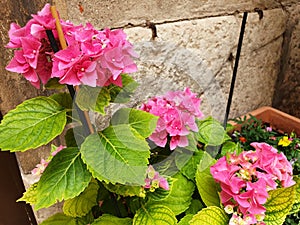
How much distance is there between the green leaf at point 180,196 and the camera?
81 centimetres

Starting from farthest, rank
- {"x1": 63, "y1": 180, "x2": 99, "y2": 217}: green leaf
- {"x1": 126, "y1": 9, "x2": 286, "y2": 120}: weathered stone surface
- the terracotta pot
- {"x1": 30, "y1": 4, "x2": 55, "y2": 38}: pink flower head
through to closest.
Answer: the terracotta pot, {"x1": 126, "y1": 9, "x2": 286, "y2": 120}: weathered stone surface, {"x1": 63, "y1": 180, "x2": 99, "y2": 217}: green leaf, {"x1": 30, "y1": 4, "x2": 55, "y2": 38}: pink flower head

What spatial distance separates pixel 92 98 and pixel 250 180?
14.8 inches

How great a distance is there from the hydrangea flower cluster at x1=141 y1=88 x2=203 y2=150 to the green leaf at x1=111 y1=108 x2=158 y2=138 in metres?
0.10

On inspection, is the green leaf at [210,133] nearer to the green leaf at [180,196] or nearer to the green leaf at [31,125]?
the green leaf at [180,196]

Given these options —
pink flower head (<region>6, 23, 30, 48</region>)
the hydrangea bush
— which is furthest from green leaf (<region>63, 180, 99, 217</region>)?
pink flower head (<region>6, 23, 30, 48</region>)

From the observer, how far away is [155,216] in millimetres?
751

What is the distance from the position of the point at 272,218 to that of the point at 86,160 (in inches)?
16.9

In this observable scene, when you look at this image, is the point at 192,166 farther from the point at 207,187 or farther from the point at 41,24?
the point at 41,24

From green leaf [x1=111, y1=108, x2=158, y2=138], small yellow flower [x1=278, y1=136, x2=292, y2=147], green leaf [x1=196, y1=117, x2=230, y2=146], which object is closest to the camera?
green leaf [x1=111, y1=108, x2=158, y2=138]

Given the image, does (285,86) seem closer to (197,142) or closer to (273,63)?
(273,63)

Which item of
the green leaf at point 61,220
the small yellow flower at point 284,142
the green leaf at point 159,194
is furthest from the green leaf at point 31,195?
the small yellow flower at point 284,142

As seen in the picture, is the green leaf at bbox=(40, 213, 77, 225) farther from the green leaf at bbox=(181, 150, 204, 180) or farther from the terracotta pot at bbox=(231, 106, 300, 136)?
the terracotta pot at bbox=(231, 106, 300, 136)

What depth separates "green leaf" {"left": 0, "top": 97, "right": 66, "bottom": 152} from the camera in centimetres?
56

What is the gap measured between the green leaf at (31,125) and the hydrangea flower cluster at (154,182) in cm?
22
